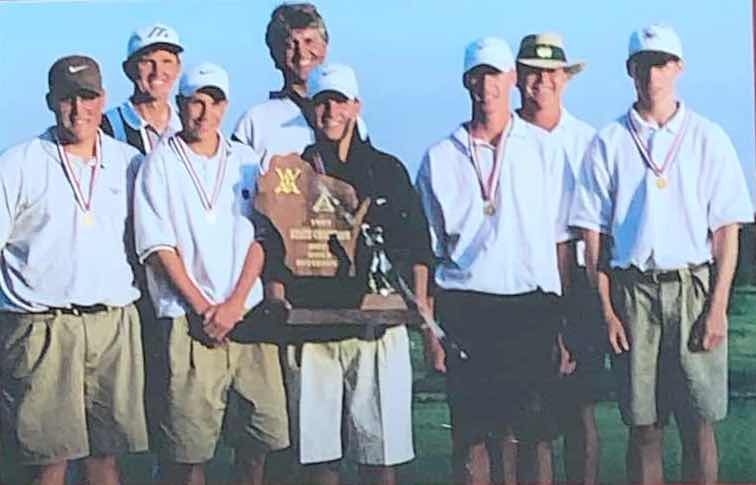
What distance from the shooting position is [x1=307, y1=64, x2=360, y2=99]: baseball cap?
16.2 feet

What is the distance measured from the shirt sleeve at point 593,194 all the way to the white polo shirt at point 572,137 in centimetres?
2

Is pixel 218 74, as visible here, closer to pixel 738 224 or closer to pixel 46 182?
pixel 46 182

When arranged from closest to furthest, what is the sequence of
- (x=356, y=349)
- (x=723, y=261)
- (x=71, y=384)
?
(x=723, y=261), (x=356, y=349), (x=71, y=384)

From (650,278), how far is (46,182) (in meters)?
1.96

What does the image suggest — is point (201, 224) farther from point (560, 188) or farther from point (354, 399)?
point (560, 188)

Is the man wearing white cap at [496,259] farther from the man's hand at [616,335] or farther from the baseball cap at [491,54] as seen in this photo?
the man's hand at [616,335]

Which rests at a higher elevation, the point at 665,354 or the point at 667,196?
A: the point at 667,196

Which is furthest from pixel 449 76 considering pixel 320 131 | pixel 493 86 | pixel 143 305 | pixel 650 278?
pixel 143 305

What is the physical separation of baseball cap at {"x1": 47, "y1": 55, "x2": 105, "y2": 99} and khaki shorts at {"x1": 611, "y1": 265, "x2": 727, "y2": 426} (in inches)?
70.7

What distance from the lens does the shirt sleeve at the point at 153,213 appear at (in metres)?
4.98

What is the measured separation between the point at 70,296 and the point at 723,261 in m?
2.08

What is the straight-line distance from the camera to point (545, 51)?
488cm

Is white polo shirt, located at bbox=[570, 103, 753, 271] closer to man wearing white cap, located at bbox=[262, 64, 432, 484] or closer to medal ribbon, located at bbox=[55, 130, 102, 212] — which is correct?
man wearing white cap, located at bbox=[262, 64, 432, 484]

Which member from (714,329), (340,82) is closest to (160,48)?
(340,82)
